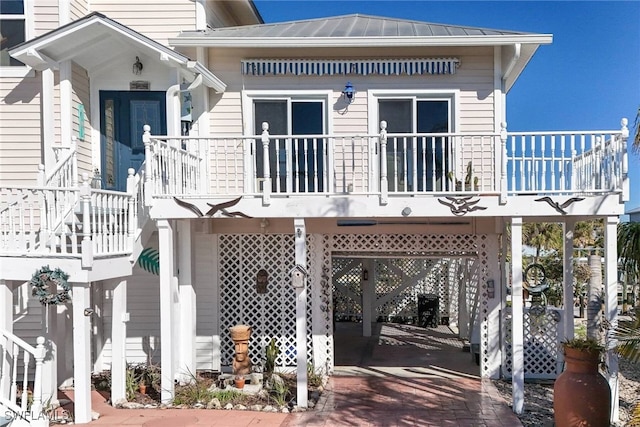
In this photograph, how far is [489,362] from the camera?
26.3 feet

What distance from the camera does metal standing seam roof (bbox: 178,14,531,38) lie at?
796 centimetres

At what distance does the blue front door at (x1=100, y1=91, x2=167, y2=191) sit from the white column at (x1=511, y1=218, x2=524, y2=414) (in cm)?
573

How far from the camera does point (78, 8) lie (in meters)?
8.06

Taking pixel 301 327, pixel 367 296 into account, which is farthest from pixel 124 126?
pixel 367 296

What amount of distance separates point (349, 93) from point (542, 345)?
17.0 feet

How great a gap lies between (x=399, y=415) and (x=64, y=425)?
414 centimetres

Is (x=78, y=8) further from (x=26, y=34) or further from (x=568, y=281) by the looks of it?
(x=568, y=281)

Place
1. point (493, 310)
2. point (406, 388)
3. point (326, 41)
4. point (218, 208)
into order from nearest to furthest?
point (218, 208) → point (406, 388) → point (326, 41) → point (493, 310)

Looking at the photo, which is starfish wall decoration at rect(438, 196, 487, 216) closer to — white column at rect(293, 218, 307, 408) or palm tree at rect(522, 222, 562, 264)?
white column at rect(293, 218, 307, 408)

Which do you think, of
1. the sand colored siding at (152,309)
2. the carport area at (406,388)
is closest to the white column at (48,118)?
the sand colored siding at (152,309)

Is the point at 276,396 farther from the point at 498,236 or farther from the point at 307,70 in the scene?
the point at 307,70

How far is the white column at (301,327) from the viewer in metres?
6.57

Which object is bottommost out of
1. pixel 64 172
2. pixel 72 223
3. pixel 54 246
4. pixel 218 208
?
pixel 54 246

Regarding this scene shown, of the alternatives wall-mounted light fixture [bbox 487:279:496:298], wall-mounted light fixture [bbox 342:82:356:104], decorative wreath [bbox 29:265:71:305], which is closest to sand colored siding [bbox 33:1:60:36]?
decorative wreath [bbox 29:265:71:305]
